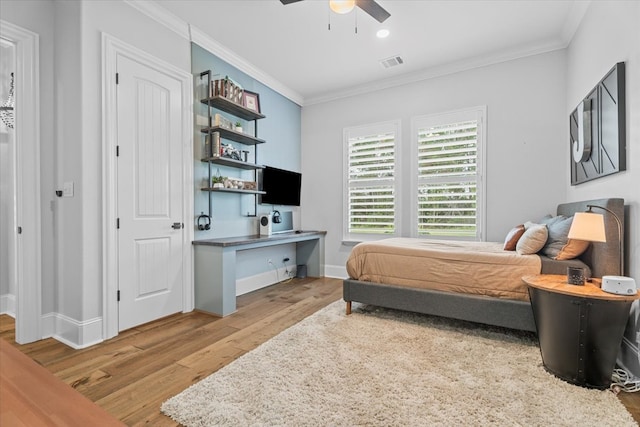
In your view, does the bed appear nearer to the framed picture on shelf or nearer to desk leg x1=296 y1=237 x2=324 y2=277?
desk leg x1=296 y1=237 x2=324 y2=277

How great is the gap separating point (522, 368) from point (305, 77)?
414 cm

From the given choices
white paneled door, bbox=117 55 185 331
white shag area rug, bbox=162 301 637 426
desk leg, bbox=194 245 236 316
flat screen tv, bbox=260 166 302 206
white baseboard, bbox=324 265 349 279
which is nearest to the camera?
white shag area rug, bbox=162 301 637 426

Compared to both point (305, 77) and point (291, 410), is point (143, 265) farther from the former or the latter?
point (305, 77)

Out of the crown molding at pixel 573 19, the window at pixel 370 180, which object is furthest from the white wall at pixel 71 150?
the crown molding at pixel 573 19

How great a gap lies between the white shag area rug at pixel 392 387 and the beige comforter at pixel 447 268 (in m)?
0.41

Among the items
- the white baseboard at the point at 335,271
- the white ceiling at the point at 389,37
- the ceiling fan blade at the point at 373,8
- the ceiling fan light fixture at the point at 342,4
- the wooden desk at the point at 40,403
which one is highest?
the white ceiling at the point at 389,37

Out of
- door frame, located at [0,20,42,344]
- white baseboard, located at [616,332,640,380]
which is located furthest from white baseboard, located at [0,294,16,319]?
white baseboard, located at [616,332,640,380]

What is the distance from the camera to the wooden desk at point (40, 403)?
70 centimetres

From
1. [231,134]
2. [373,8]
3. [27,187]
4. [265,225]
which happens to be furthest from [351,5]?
[27,187]

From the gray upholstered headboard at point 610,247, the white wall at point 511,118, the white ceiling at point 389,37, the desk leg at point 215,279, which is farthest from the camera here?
the white wall at point 511,118

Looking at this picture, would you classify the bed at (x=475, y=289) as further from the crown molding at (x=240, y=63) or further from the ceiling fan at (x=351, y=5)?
the crown molding at (x=240, y=63)

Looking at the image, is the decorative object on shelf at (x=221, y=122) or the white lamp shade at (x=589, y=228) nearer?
the white lamp shade at (x=589, y=228)

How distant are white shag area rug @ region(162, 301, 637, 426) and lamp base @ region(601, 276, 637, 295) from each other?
1.90ft

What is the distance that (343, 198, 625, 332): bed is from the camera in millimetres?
2088
